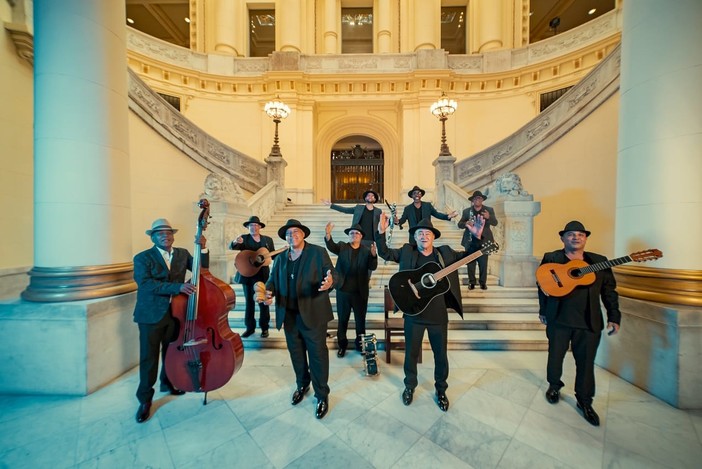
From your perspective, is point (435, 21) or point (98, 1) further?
point (435, 21)

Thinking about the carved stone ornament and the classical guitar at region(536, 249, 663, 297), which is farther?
the carved stone ornament

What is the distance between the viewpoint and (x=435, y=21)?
13.4m

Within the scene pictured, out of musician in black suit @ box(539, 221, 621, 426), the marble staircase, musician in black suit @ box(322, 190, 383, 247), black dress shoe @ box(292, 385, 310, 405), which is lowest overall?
black dress shoe @ box(292, 385, 310, 405)

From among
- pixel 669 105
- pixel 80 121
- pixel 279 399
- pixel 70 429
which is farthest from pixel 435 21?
pixel 70 429

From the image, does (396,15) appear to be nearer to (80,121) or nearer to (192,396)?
(80,121)

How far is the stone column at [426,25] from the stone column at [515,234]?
10.8 metres

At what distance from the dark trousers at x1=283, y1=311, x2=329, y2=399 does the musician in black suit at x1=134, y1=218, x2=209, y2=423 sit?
3.22 feet

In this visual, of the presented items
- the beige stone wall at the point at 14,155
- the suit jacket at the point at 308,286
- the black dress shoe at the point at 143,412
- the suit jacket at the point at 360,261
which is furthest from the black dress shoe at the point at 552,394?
the beige stone wall at the point at 14,155

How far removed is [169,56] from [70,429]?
1548cm

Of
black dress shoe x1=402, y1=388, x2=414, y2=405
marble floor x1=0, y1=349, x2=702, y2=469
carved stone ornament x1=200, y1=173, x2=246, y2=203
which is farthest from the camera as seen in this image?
carved stone ornament x1=200, y1=173, x2=246, y2=203

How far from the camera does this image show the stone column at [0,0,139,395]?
9.62ft

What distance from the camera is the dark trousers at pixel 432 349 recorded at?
2734 mm

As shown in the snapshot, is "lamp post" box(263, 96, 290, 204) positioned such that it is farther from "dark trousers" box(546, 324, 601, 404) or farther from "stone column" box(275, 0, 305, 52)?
"dark trousers" box(546, 324, 601, 404)

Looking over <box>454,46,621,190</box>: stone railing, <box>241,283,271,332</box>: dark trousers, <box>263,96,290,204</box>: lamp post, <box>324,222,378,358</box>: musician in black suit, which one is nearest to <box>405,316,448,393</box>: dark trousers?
<box>324,222,378,358</box>: musician in black suit
